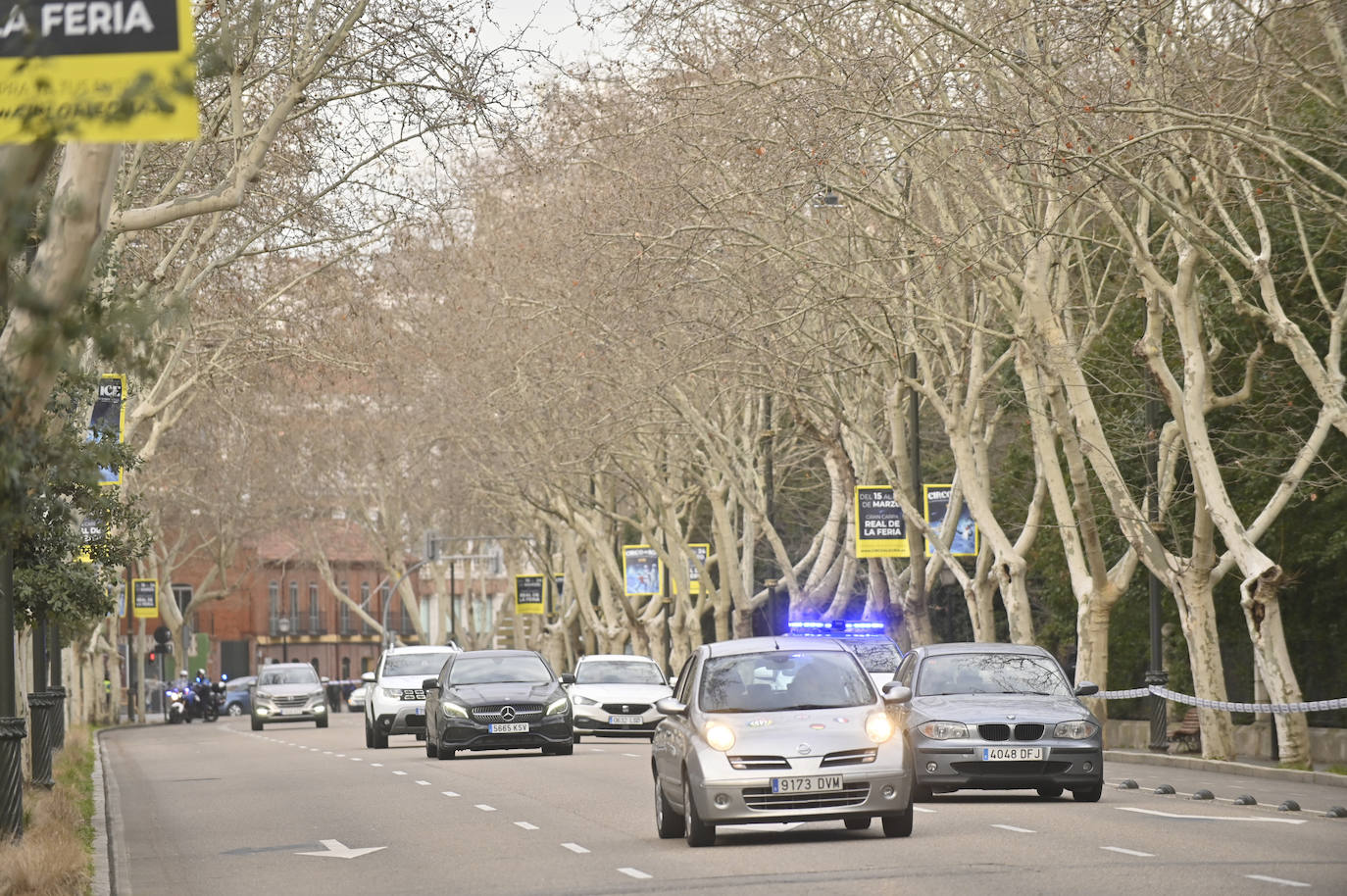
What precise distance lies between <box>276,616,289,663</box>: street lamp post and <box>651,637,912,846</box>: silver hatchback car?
9633 cm

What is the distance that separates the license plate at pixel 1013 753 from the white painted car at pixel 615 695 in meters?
18.0

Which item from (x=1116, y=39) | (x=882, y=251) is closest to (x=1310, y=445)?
(x=1116, y=39)

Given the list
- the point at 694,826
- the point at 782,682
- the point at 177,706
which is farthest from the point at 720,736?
the point at 177,706

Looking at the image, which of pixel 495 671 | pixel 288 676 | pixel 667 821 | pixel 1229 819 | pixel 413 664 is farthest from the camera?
pixel 288 676

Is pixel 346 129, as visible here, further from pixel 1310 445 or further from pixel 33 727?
pixel 1310 445

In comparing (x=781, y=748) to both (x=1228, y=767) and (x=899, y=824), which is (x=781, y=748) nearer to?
(x=899, y=824)

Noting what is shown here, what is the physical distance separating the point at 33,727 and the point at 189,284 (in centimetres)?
838

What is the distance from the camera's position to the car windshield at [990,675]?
65.6 ft

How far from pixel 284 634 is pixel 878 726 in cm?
10067

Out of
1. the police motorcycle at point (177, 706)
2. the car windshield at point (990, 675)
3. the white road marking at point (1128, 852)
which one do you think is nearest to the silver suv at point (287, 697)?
the police motorcycle at point (177, 706)

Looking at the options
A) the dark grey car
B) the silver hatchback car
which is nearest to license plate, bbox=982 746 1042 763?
the dark grey car

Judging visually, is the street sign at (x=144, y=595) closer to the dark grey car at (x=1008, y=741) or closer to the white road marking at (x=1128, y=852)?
the dark grey car at (x=1008, y=741)

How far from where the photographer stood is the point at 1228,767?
2620cm

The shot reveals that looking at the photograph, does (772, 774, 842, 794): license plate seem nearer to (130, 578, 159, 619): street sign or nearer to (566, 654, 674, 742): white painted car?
(566, 654, 674, 742): white painted car
